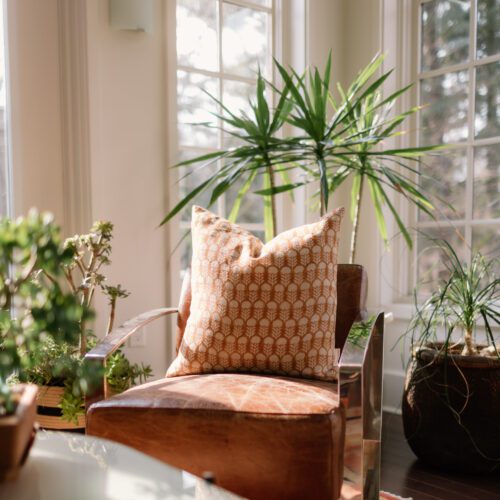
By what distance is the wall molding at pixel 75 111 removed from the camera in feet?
7.69

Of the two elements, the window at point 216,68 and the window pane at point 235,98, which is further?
the window pane at point 235,98

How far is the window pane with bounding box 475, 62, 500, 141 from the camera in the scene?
9.07 ft

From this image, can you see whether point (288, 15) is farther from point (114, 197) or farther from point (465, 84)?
point (114, 197)

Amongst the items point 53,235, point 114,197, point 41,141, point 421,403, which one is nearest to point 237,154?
point 114,197

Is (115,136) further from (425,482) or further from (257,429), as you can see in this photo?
(425,482)

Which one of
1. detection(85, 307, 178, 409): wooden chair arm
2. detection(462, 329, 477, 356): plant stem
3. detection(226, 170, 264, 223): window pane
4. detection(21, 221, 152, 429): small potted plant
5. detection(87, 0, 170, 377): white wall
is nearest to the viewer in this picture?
detection(85, 307, 178, 409): wooden chair arm

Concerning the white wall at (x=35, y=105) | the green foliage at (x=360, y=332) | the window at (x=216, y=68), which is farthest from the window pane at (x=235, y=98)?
the green foliage at (x=360, y=332)

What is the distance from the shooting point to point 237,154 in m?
2.33

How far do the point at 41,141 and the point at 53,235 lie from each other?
1659 millimetres

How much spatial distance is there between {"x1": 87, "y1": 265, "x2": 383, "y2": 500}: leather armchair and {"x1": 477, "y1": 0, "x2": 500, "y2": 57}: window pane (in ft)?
6.22

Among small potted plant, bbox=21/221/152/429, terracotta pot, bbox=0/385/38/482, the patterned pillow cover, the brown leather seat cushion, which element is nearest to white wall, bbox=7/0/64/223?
small potted plant, bbox=21/221/152/429

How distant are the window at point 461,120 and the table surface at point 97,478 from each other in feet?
6.70

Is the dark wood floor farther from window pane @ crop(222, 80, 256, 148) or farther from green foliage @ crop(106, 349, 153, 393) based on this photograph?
window pane @ crop(222, 80, 256, 148)

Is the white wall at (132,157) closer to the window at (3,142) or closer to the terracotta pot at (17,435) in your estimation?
the window at (3,142)
